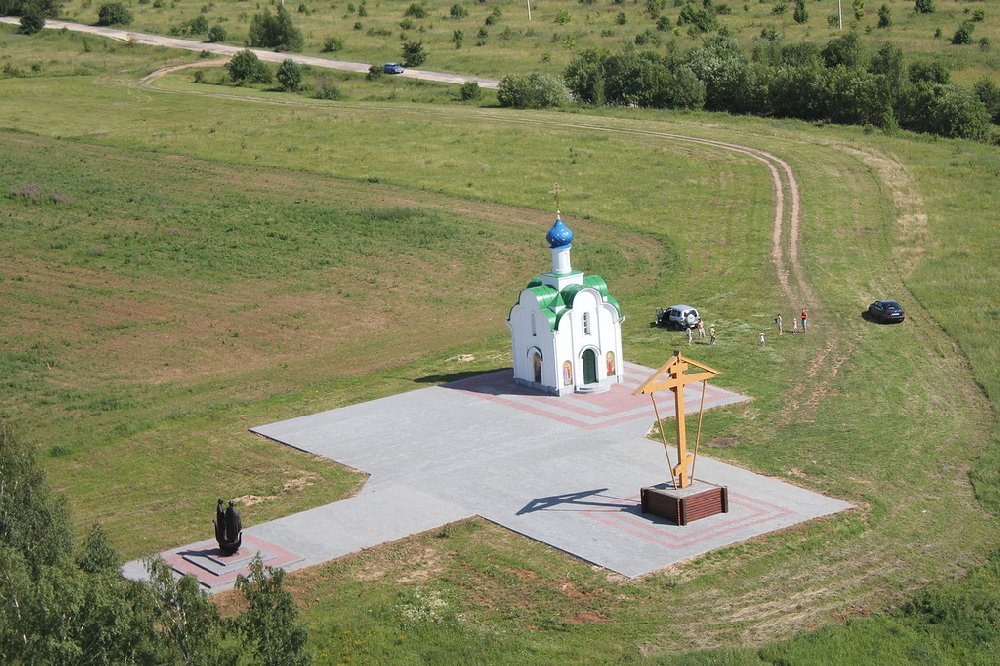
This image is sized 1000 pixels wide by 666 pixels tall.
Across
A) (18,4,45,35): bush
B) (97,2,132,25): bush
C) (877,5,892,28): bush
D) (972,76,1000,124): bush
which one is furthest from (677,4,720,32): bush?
(18,4,45,35): bush

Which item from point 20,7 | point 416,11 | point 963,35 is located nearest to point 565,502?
point 963,35

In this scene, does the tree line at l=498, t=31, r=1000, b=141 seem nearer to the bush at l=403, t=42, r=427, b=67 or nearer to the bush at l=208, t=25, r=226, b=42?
the bush at l=403, t=42, r=427, b=67

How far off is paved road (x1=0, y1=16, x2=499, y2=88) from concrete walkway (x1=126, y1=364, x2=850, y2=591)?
220 ft

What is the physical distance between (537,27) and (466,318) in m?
72.5

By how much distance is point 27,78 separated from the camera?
109688 millimetres

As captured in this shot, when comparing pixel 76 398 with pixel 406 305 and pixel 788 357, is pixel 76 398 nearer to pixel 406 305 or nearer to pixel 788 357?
pixel 406 305

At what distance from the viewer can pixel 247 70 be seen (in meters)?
111

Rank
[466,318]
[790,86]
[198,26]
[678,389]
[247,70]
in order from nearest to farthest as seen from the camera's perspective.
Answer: [678,389]
[466,318]
[790,86]
[247,70]
[198,26]

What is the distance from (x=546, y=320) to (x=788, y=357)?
408 inches

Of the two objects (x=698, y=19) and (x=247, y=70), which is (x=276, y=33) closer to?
(x=247, y=70)

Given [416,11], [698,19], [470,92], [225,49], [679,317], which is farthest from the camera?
[416,11]

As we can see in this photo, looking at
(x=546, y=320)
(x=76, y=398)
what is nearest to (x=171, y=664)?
(x=546, y=320)

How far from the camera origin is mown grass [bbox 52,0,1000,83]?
11106 cm

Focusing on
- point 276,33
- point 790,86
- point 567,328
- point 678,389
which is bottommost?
point 567,328
